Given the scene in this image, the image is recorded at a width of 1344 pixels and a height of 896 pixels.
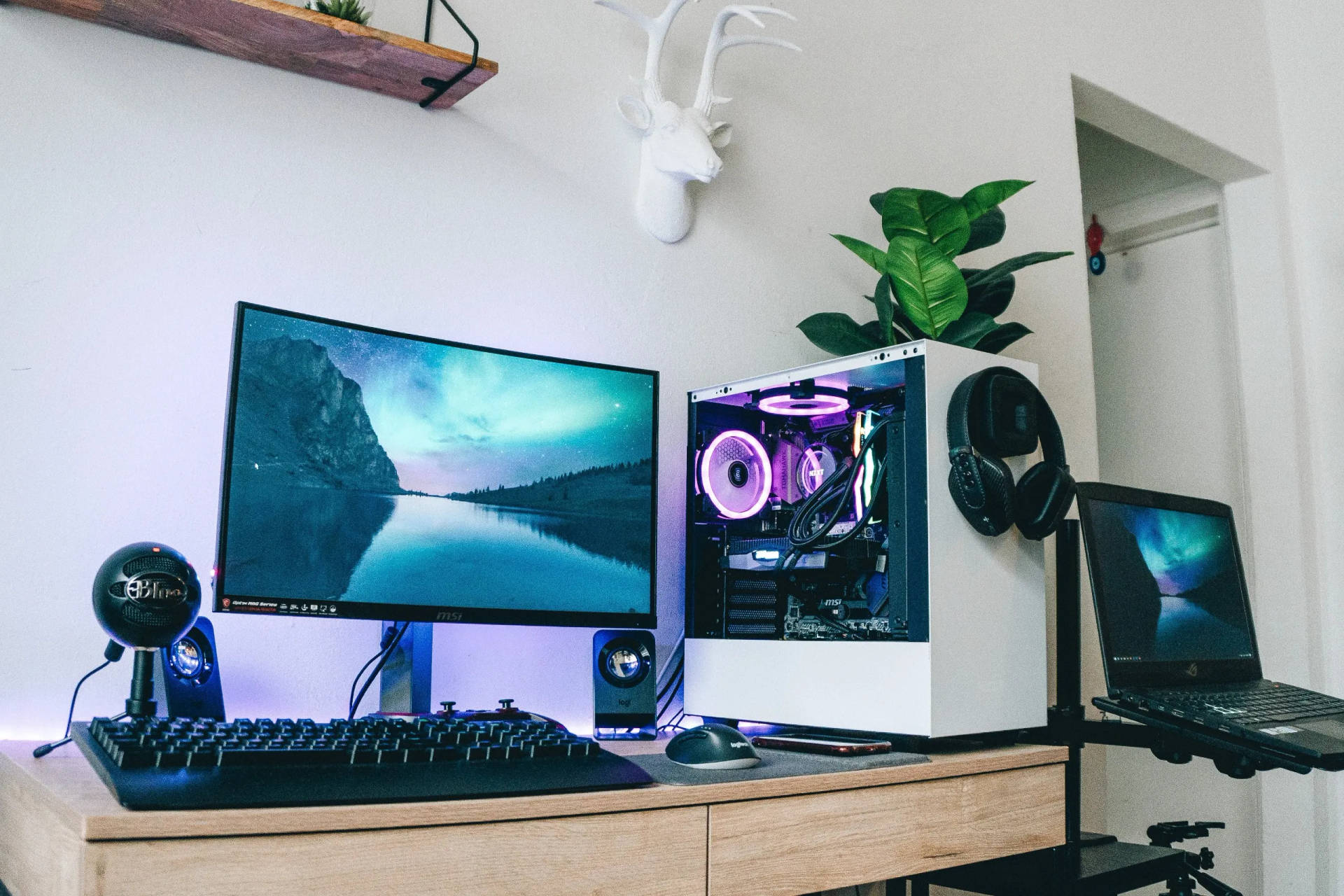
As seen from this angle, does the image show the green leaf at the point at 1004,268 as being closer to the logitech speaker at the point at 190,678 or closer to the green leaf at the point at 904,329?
the green leaf at the point at 904,329

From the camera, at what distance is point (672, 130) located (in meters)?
1.79

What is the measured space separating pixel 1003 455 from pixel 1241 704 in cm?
50

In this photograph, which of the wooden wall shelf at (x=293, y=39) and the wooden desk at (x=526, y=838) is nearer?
the wooden desk at (x=526, y=838)

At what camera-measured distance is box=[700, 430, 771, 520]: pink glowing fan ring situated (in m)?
1.65

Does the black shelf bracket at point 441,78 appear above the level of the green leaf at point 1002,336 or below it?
above

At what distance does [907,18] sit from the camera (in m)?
2.35

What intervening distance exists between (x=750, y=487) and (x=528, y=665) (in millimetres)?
441

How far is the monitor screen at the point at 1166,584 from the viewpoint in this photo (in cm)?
154

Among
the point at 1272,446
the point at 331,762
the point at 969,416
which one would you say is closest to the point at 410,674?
the point at 331,762

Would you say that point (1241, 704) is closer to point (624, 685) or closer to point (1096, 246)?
point (624, 685)

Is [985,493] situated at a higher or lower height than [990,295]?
lower

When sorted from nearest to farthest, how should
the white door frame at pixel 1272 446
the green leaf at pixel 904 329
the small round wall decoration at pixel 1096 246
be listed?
the green leaf at pixel 904 329
the white door frame at pixel 1272 446
the small round wall decoration at pixel 1096 246

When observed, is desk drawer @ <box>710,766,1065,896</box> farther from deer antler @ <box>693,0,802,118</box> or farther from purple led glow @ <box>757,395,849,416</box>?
deer antler @ <box>693,0,802,118</box>

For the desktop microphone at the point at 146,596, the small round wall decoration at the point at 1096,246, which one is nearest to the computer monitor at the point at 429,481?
the desktop microphone at the point at 146,596
